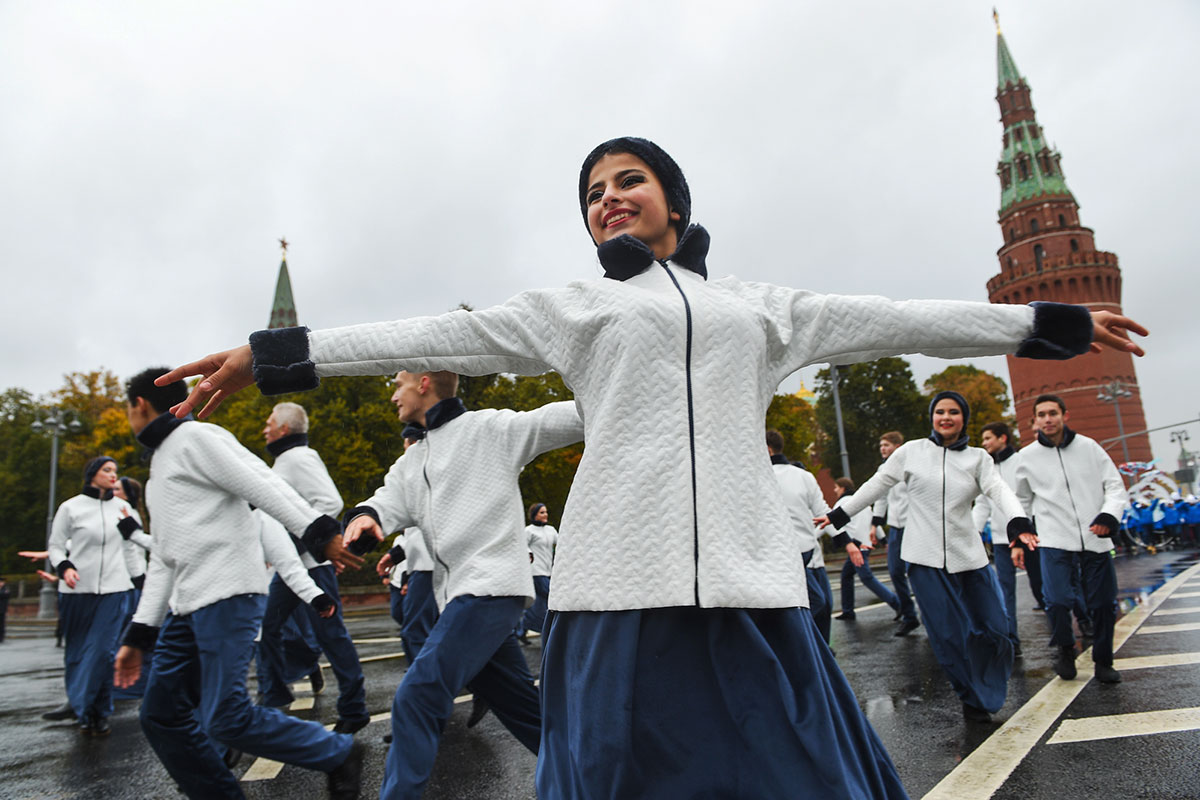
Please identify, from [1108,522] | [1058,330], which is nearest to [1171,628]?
[1108,522]

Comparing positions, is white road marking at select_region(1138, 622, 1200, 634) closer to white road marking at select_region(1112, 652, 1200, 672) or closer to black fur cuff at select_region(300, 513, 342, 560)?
white road marking at select_region(1112, 652, 1200, 672)

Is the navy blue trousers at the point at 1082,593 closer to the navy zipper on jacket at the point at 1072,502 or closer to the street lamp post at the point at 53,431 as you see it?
the navy zipper on jacket at the point at 1072,502

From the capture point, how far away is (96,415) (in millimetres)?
49750

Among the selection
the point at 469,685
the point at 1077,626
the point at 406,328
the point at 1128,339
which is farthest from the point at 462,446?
the point at 1077,626

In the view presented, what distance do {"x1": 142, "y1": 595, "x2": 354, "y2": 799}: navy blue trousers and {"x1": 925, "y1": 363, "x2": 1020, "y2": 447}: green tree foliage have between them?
53.8 meters

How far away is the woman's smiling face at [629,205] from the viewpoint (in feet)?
8.23

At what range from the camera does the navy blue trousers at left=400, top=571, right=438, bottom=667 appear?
666 cm

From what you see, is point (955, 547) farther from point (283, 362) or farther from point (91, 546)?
point (91, 546)

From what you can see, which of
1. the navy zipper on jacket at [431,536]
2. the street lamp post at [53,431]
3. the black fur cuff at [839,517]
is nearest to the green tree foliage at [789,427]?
the street lamp post at [53,431]

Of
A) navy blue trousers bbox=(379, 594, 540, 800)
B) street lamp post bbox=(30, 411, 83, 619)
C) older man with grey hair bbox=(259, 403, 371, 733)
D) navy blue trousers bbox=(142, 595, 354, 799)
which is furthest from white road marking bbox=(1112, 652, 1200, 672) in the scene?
street lamp post bbox=(30, 411, 83, 619)

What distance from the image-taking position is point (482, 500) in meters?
4.20

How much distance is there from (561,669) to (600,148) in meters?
1.48

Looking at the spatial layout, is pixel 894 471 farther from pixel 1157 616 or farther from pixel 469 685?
pixel 1157 616

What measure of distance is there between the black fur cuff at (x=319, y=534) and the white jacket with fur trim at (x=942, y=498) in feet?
13.2
